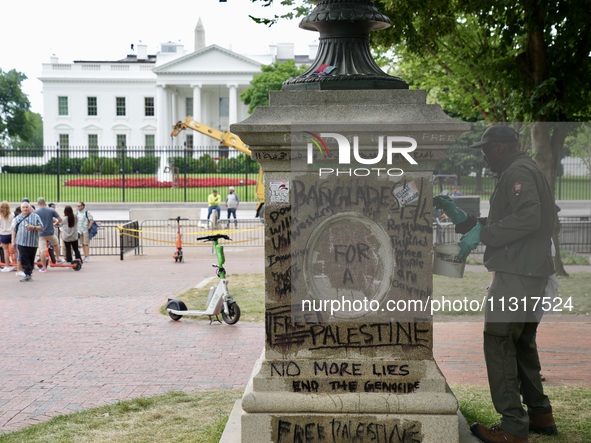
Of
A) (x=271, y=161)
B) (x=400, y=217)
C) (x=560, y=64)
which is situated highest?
(x=560, y=64)

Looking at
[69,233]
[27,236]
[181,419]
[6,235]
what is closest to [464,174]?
[69,233]

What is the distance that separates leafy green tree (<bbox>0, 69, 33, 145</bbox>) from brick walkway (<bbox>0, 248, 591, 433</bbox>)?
71.9 meters

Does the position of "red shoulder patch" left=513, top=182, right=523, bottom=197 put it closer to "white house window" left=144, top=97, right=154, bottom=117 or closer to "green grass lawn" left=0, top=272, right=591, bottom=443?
"green grass lawn" left=0, top=272, right=591, bottom=443

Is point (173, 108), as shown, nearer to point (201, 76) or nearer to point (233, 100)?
point (201, 76)

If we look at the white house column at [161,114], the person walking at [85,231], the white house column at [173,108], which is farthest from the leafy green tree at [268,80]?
the person walking at [85,231]

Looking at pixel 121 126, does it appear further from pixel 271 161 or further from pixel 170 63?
pixel 271 161

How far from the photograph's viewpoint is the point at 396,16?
12.3 m

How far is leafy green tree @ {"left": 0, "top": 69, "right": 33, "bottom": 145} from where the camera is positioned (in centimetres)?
7956

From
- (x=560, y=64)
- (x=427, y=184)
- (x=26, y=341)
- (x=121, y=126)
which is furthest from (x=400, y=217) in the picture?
(x=121, y=126)

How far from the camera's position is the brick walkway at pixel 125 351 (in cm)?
677

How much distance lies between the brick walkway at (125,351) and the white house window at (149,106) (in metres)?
68.8

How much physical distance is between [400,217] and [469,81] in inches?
599

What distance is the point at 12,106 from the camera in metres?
80.2

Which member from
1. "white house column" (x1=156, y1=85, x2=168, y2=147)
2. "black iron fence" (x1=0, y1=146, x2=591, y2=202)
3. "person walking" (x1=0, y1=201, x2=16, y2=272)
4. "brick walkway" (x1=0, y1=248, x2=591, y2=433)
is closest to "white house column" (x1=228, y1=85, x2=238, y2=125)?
"white house column" (x1=156, y1=85, x2=168, y2=147)
